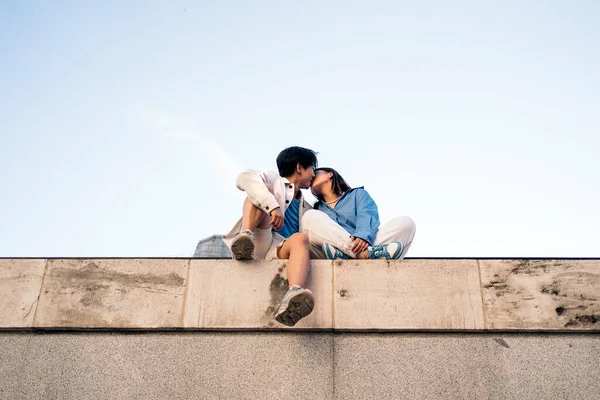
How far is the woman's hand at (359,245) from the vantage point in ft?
19.3

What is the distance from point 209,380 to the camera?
5359 millimetres

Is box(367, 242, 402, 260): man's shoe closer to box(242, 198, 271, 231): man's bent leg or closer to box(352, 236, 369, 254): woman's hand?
box(352, 236, 369, 254): woman's hand

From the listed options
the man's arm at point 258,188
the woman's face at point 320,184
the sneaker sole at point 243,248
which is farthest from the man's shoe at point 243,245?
the woman's face at point 320,184

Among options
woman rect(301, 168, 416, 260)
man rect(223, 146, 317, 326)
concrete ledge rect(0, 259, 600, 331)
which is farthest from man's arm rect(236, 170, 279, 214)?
concrete ledge rect(0, 259, 600, 331)

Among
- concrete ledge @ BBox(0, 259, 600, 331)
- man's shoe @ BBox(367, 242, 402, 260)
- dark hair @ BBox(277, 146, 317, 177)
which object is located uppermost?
dark hair @ BBox(277, 146, 317, 177)

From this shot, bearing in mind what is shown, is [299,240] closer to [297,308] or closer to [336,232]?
[336,232]

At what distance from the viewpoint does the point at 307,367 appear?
17.5ft

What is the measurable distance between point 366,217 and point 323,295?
1.06 meters

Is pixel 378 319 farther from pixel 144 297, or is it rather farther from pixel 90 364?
pixel 90 364

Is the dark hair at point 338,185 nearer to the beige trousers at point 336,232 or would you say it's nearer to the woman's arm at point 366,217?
the woman's arm at point 366,217

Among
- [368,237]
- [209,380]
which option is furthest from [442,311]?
[209,380]

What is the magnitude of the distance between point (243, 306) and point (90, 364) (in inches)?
55.0

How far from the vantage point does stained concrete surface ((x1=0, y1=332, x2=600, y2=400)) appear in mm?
5199

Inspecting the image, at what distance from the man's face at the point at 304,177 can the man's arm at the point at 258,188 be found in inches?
22.5
